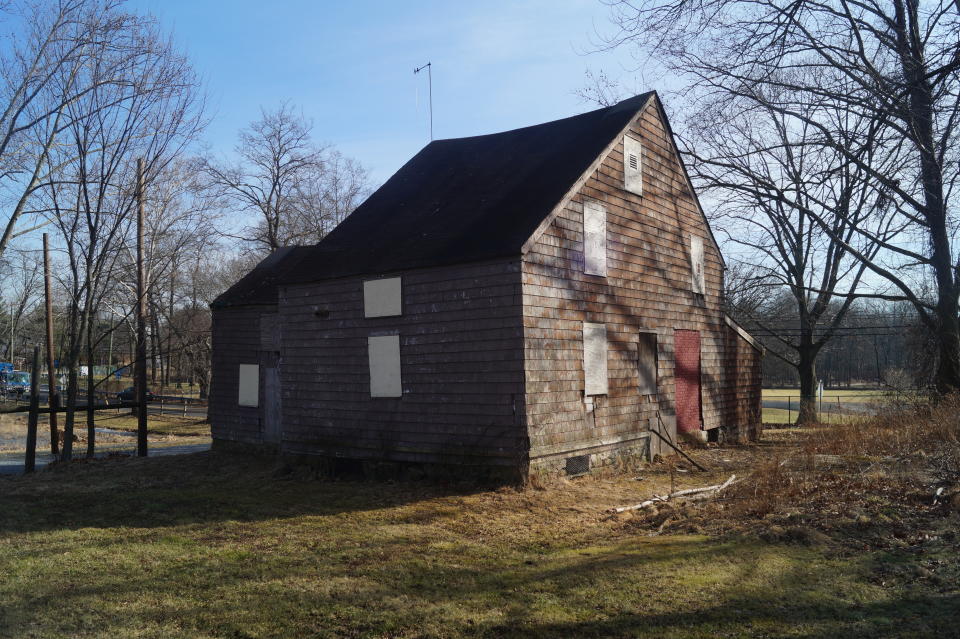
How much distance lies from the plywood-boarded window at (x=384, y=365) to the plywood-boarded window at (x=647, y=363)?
5113 millimetres

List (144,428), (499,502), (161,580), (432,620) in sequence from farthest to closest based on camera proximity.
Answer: (144,428), (499,502), (161,580), (432,620)

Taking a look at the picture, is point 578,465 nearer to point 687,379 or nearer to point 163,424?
point 687,379

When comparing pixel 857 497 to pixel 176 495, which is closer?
pixel 857 497

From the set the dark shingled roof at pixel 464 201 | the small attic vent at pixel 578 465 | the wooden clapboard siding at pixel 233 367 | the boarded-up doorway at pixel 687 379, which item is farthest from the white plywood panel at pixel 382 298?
the boarded-up doorway at pixel 687 379

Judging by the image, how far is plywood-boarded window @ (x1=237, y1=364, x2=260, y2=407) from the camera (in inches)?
674

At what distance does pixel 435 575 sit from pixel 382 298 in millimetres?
7085

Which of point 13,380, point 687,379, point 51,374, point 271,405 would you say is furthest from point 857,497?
point 13,380

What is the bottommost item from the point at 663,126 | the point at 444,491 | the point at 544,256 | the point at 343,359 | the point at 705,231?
the point at 444,491

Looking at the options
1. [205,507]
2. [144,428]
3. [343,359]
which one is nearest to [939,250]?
[343,359]

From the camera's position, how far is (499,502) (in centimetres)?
1023

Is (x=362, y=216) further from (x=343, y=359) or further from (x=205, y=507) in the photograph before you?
(x=205, y=507)

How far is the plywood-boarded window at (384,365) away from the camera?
1258cm

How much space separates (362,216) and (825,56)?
1057 cm

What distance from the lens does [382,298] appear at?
1285 cm
